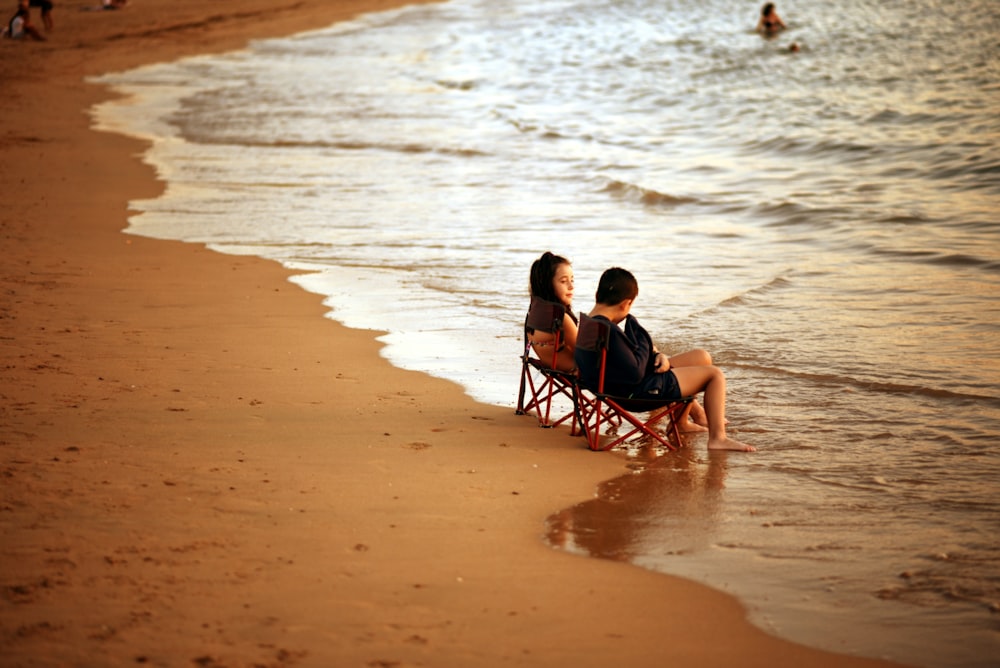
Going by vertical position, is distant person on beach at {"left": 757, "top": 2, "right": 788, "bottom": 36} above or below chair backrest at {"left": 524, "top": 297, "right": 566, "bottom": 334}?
above

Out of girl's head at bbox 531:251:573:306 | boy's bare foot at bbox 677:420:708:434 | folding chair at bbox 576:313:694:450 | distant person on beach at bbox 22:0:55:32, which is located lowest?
boy's bare foot at bbox 677:420:708:434

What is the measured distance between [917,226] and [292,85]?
17745 mm

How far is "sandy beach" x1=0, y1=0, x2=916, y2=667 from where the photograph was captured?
13.5 ft

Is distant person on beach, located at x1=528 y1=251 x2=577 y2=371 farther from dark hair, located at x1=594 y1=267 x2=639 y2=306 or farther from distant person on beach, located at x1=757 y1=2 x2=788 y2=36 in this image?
distant person on beach, located at x1=757 y1=2 x2=788 y2=36

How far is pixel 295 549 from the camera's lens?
4766mm

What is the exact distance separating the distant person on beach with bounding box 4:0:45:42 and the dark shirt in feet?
97.3

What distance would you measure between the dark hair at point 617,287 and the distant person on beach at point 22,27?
1164 inches

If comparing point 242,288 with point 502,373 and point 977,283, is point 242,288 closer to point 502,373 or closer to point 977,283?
point 502,373

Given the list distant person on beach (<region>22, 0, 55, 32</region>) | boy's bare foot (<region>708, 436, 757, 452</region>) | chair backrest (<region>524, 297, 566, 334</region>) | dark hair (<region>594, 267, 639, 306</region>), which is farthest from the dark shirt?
distant person on beach (<region>22, 0, 55, 32</region>)

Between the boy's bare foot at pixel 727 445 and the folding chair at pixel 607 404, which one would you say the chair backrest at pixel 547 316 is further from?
the boy's bare foot at pixel 727 445

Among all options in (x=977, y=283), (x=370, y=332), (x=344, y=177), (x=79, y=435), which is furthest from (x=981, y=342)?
(x=344, y=177)

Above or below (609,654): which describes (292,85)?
above

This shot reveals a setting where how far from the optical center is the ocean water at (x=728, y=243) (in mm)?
5109

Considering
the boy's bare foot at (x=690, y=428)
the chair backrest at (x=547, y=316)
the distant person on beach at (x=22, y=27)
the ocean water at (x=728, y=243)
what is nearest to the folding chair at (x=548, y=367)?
the chair backrest at (x=547, y=316)
